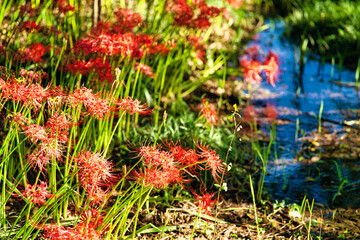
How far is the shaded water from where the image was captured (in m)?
2.77

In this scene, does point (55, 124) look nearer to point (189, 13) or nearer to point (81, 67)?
point (81, 67)

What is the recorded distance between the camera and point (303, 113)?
3.90 m

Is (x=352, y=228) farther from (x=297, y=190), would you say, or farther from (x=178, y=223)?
(x=178, y=223)

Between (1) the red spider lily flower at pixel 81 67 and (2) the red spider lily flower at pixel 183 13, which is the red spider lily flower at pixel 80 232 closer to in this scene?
(1) the red spider lily flower at pixel 81 67

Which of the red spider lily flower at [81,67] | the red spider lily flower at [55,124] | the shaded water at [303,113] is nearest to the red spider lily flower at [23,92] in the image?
the red spider lily flower at [55,124]

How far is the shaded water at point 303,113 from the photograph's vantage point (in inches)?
109

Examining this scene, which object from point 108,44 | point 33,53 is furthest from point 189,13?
point 33,53

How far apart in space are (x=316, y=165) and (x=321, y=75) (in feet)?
6.66

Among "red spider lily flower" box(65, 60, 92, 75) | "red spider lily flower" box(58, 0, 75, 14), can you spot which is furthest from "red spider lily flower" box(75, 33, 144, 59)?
"red spider lily flower" box(58, 0, 75, 14)

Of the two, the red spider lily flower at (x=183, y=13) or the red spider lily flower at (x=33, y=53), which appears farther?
the red spider lily flower at (x=183, y=13)

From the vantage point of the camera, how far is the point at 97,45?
208 cm

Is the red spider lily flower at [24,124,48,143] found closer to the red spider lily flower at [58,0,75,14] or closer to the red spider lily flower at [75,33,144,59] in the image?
the red spider lily flower at [75,33,144,59]

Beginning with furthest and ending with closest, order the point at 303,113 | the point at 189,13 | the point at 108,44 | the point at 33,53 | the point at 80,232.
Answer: the point at 303,113
the point at 189,13
the point at 33,53
the point at 108,44
the point at 80,232

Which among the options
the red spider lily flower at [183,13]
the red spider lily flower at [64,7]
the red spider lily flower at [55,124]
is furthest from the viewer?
the red spider lily flower at [183,13]
